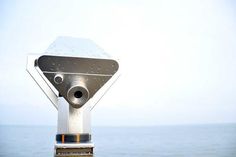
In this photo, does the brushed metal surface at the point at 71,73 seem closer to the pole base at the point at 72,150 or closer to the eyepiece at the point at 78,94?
the eyepiece at the point at 78,94

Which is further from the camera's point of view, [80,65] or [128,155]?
[128,155]

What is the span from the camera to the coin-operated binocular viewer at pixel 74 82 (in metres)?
1.05

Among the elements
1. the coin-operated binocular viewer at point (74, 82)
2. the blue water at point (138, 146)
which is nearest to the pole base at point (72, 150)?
the coin-operated binocular viewer at point (74, 82)

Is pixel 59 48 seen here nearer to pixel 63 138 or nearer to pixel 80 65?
pixel 80 65

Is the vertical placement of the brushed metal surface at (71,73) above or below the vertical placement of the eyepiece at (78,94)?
above

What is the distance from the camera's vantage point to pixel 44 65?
1064 mm

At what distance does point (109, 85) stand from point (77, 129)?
0.30 meters

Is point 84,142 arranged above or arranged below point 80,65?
below

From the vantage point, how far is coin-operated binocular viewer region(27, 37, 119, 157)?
105 cm

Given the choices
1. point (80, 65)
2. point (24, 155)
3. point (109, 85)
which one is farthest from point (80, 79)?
point (24, 155)

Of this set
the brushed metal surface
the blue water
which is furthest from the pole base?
the blue water

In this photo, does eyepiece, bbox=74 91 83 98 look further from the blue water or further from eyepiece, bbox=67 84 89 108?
the blue water

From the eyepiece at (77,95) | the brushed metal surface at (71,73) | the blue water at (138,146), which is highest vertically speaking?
the blue water at (138,146)

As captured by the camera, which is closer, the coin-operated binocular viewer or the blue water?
the coin-operated binocular viewer
